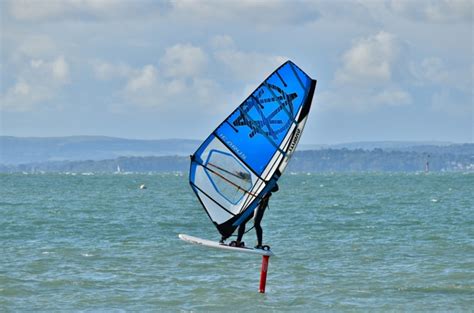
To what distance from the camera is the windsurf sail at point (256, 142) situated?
1930 cm

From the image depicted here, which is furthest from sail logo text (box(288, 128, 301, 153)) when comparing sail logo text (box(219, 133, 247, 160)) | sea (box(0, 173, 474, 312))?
sea (box(0, 173, 474, 312))

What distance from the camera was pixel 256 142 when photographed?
770 inches

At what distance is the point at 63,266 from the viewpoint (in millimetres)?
27062

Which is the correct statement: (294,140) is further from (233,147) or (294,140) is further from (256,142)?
(233,147)

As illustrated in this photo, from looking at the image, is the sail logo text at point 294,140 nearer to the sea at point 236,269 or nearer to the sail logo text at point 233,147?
the sail logo text at point 233,147

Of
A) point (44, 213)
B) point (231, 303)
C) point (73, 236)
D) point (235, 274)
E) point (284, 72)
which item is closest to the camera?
point (284, 72)

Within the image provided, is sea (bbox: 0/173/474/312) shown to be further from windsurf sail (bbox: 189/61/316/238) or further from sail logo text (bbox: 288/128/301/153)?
sail logo text (bbox: 288/128/301/153)

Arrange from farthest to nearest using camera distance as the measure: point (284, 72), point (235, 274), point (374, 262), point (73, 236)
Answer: point (73, 236) < point (374, 262) < point (235, 274) < point (284, 72)

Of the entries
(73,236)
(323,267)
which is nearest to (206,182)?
(323,267)

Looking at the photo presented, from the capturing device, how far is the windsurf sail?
1930 centimetres

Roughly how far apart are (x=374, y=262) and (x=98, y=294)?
347 inches

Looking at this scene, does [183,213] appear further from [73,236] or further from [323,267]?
[323,267]

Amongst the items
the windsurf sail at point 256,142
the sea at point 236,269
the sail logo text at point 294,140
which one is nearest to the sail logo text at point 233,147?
the windsurf sail at point 256,142

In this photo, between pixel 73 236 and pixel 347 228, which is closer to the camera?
pixel 73 236
